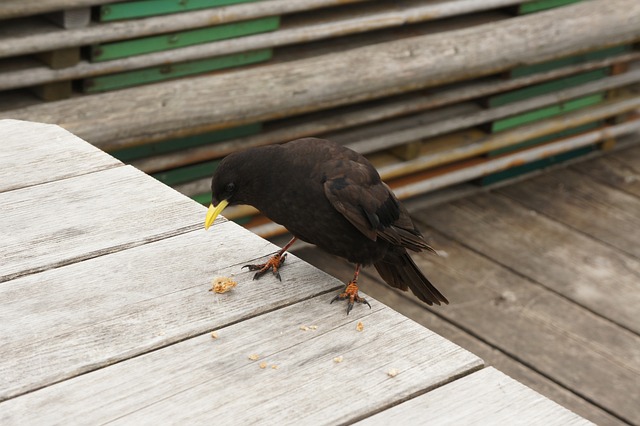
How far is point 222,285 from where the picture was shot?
201 centimetres

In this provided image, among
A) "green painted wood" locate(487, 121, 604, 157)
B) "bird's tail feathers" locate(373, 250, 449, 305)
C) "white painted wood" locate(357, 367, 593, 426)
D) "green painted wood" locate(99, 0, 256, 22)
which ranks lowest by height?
"green painted wood" locate(487, 121, 604, 157)

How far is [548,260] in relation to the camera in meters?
5.19

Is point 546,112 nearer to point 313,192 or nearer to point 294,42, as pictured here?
point 294,42

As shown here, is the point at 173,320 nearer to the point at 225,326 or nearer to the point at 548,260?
the point at 225,326

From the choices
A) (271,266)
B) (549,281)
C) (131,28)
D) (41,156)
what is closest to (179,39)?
(131,28)

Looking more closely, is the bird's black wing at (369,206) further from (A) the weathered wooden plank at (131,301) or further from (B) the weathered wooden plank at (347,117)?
(B) the weathered wooden plank at (347,117)

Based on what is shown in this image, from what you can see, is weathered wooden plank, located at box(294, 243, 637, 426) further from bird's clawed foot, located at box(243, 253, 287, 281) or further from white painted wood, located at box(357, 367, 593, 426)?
white painted wood, located at box(357, 367, 593, 426)

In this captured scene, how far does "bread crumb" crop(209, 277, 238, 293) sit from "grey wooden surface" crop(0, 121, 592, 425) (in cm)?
2

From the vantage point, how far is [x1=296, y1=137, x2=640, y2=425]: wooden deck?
422 centimetres

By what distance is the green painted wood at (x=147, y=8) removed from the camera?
3943 mm

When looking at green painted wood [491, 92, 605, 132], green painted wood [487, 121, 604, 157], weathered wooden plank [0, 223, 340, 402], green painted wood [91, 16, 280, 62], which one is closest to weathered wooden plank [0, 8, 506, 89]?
green painted wood [91, 16, 280, 62]

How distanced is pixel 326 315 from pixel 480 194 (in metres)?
4.15

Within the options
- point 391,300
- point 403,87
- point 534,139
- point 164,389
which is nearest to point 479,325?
point 391,300

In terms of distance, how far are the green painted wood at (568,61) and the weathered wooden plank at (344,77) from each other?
21 centimetres
